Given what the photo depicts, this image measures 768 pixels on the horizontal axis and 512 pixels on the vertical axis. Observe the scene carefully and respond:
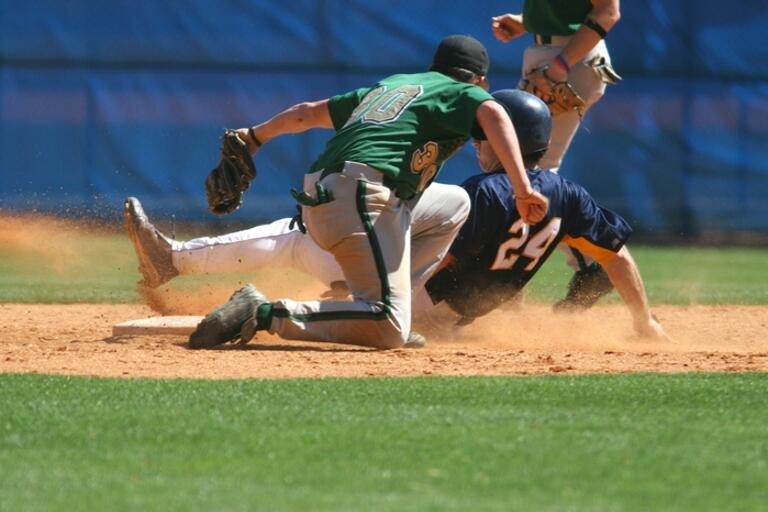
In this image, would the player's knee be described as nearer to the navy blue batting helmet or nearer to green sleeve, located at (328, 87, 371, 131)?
the navy blue batting helmet

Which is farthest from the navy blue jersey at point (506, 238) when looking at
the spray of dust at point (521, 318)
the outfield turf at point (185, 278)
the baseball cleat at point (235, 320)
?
the outfield turf at point (185, 278)

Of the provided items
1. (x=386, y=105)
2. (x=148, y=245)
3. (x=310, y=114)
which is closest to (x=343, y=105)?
(x=310, y=114)

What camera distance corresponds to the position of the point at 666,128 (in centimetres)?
1280

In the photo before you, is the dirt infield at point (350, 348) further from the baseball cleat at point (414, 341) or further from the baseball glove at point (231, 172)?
the baseball glove at point (231, 172)

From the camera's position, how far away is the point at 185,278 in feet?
28.5

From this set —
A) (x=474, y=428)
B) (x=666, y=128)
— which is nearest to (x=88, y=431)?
(x=474, y=428)

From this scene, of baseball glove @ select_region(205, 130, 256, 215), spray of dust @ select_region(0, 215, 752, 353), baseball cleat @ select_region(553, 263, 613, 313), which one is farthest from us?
baseball cleat @ select_region(553, 263, 613, 313)

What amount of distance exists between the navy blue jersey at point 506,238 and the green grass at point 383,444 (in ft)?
4.25

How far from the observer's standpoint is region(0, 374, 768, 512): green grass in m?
3.04

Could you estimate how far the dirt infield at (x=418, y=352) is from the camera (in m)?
5.05

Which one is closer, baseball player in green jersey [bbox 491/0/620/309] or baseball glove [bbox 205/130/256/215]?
baseball glove [bbox 205/130/256/215]

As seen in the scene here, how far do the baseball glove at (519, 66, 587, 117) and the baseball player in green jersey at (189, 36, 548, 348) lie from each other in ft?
4.67

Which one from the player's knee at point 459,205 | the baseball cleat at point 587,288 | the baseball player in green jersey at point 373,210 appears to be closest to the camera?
the baseball player in green jersey at point 373,210

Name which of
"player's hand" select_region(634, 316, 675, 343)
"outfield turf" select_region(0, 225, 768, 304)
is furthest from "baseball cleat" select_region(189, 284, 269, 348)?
"player's hand" select_region(634, 316, 675, 343)
